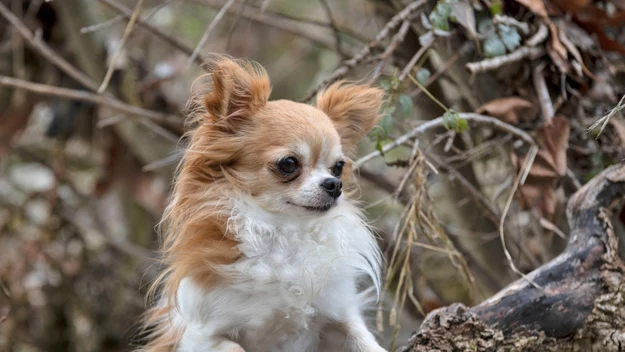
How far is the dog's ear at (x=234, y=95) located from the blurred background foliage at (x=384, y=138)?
0.33 m

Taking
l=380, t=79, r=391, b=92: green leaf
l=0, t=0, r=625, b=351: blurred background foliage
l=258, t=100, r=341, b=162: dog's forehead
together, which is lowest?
l=0, t=0, r=625, b=351: blurred background foliage

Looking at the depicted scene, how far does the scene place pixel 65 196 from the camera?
617 cm

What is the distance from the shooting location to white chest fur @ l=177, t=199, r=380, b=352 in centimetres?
278

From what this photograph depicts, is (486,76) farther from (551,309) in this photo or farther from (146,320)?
(146,320)

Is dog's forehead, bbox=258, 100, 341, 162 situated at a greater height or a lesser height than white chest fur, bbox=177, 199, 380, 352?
greater

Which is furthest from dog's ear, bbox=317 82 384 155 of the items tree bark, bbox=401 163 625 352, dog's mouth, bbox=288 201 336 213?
tree bark, bbox=401 163 625 352

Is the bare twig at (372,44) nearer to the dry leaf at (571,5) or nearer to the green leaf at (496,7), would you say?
the green leaf at (496,7)

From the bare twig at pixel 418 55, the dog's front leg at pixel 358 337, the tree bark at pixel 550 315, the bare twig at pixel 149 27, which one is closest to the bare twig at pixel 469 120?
the bare twig at pixel 418 55

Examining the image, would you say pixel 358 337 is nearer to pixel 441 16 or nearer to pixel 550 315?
pixel 550 315

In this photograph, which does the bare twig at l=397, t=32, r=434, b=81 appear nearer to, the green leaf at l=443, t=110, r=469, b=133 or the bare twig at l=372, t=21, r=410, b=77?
the bare twig at l=372, t=21, r=410, b=77

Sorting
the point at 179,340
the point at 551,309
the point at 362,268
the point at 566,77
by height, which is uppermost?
the point at 566,77

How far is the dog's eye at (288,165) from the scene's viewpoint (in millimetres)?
2902

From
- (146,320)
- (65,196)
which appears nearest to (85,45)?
(65,196)

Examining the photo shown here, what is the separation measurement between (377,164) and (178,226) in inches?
157
